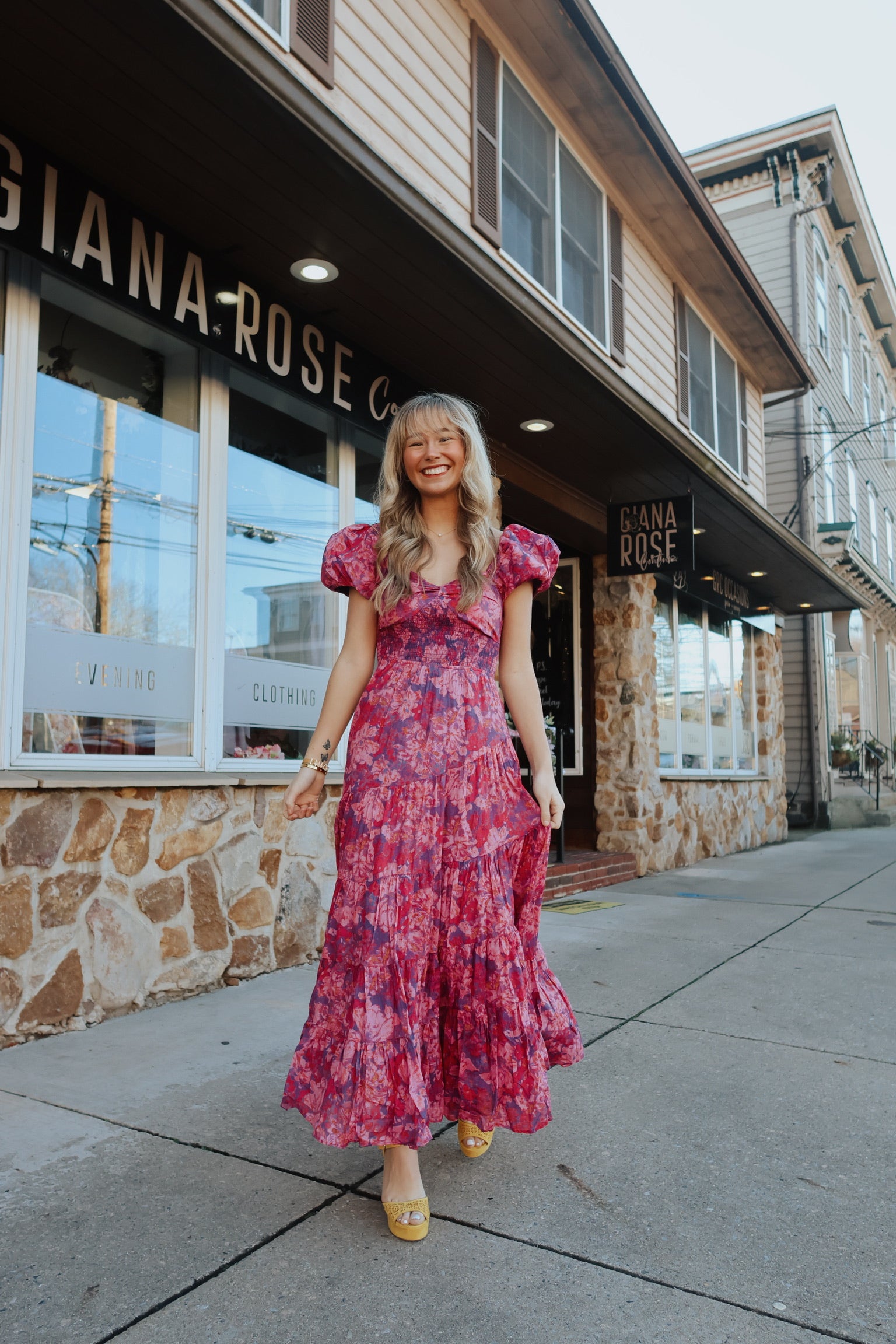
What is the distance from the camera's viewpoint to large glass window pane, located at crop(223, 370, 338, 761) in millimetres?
4512

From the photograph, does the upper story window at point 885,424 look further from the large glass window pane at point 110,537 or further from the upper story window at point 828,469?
the large glass window pane at point 110,537

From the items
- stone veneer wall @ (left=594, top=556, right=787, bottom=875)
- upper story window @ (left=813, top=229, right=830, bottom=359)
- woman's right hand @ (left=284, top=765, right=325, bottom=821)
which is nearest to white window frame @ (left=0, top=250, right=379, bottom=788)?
woman's right hand @ (left=284, top=765, right=325, bottom=821)

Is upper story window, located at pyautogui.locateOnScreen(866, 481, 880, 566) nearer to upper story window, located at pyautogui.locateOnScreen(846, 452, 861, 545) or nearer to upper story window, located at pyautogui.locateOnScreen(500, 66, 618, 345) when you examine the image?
upper story window, located at pyautogui.locateOnScreen(846, 452, 861, 545)

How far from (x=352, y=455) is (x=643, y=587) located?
397cm

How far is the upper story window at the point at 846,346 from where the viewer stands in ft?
56.5

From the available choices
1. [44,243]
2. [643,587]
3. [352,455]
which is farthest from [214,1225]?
[643,587]

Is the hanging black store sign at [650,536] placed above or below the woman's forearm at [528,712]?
above

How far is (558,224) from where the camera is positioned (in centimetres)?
659

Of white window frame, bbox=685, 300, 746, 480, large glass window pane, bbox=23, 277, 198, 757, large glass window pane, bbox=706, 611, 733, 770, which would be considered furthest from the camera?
large glass window pane, bbox=706, 611, 733, 770

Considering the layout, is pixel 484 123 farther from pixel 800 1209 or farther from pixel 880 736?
pixel 880 736

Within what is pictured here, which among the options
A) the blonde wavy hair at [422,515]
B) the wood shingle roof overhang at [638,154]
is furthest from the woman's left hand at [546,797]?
the wood shingle roof overhang at [638,154]

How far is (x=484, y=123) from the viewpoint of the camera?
5.73 m

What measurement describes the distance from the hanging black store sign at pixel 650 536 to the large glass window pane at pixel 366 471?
2416 mm

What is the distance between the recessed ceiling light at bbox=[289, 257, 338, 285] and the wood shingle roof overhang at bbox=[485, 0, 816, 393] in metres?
2.69
